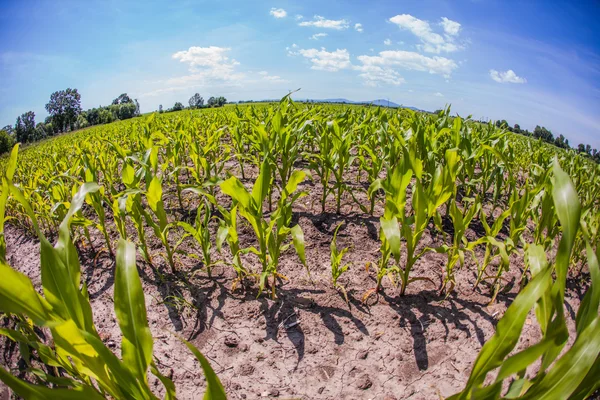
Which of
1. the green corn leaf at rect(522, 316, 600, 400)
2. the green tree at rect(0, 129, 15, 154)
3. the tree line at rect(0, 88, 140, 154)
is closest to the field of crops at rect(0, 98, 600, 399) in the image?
the green corn leaf at rect(522, 316, 600, 400)

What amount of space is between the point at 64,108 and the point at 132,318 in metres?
75.5

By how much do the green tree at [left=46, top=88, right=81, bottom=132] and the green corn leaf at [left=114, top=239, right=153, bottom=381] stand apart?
237ft

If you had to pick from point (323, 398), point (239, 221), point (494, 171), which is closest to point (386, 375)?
point (323, 398)

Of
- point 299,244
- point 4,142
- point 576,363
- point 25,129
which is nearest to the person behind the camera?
point 576,363

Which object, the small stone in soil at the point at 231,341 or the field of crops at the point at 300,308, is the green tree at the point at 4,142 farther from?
the small stone in soil at the point at 231,341

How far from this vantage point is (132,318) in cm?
93

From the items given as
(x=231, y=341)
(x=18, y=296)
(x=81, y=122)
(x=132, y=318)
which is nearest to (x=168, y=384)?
(x=132, y=318)

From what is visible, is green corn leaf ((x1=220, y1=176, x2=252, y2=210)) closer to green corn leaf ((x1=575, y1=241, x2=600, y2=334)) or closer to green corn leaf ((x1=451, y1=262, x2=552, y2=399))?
green corn leaf ((x1=451, y1=262, x2=552, y2=399))

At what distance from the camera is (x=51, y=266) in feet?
3.07

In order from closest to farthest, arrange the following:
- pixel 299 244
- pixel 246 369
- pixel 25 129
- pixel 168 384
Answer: pixel 168 384 < pixel 246 369 < pixel 299 244 < pixel 25 129

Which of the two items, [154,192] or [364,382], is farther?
[154,192]

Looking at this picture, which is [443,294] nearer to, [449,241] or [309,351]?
[449,241]

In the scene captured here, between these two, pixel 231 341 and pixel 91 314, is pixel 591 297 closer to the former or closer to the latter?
pixel 91 314

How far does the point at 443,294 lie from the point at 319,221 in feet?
4.09
